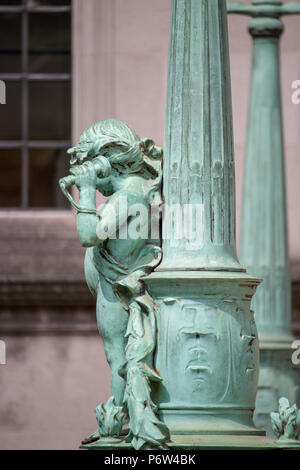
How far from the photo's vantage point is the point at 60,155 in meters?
19.5

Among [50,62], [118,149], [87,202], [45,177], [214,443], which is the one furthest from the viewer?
[50,62]

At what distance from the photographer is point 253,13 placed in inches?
585

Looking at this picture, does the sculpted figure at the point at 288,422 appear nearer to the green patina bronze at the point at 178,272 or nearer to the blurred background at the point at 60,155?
the green patina bronze at the point at 178,272

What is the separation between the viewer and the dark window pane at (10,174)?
1973 centimetres

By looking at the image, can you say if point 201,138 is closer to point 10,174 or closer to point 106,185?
point 106,185

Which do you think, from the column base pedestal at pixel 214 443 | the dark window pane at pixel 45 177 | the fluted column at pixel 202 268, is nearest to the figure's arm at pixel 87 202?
the fluted column at pixel 202 268

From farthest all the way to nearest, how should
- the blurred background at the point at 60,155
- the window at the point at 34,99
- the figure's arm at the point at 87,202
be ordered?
1. the window at the point at 34,99
2. the blurred background at the point at 60,155
3. the figure's arm at the point at 87,202

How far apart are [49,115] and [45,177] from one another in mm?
818

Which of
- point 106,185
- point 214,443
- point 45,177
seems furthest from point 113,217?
point 45,177

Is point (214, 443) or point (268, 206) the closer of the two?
point (214, 443)

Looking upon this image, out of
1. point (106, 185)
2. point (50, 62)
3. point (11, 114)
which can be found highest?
point (50, 62)
